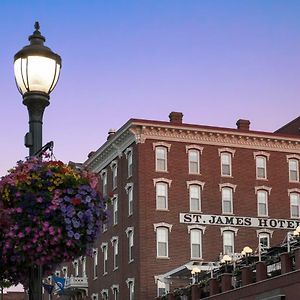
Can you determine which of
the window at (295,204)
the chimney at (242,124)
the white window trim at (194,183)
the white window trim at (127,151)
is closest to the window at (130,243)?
the white window trim at (194,183)

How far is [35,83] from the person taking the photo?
9.91m

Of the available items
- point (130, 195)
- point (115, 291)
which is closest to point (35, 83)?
point (130, 195)

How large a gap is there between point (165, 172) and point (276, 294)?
24460 millimetres

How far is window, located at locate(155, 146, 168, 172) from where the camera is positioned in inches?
2455

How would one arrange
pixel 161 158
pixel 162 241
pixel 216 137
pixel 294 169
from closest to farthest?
pixel 162 241 < pixel 161 158 < pixel 216 137 < pixel 294 169

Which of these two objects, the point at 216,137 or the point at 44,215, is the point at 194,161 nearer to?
the point at 216,137

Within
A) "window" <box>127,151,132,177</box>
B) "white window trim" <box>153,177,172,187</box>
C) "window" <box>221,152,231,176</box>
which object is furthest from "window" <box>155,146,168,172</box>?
"window" <box>221,152,231,176</box>

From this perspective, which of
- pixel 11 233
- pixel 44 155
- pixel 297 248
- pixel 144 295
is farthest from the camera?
pixel 144 295

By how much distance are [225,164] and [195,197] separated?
367 centimetres

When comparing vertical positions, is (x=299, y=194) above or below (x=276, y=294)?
above

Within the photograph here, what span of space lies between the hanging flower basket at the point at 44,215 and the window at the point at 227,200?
5424 cm

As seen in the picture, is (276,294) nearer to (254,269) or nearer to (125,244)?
(254,269)

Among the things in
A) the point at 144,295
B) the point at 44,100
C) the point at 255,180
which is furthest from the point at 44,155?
the point at 255,180

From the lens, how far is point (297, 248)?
36.9 meters
